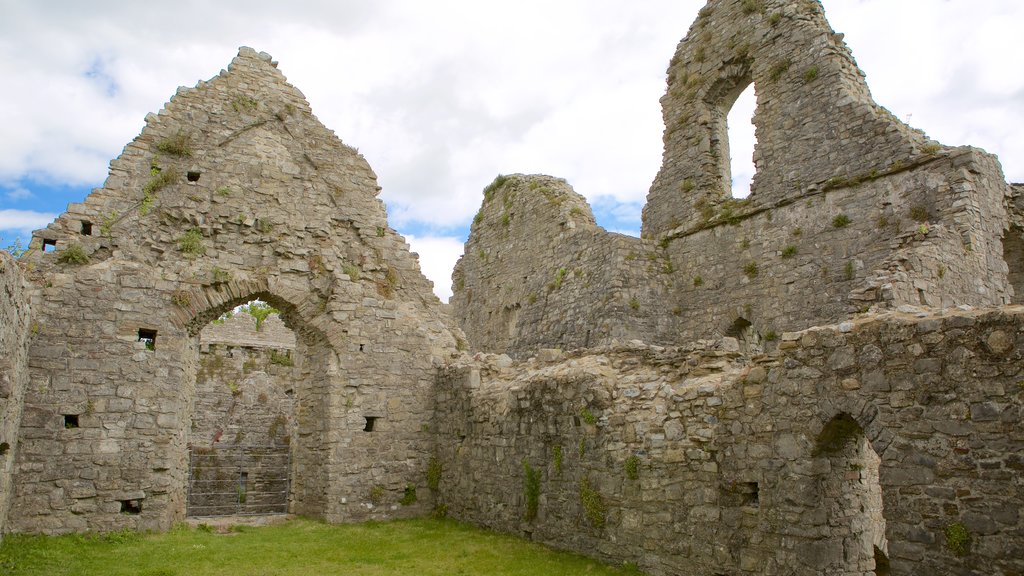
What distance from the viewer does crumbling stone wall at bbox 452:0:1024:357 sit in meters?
11.9

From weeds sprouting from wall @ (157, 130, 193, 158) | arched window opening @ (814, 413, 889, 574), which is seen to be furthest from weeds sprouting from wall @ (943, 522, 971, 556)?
weeds sprouting from wall @ (157, 130, 193, 158)

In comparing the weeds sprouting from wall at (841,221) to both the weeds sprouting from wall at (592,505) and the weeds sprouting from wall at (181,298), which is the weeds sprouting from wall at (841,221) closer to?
the weeds sprouting from wall at (592,505)

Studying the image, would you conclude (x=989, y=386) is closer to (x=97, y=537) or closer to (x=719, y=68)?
(x=97, y=537)

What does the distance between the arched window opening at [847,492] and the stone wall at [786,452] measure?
2cm

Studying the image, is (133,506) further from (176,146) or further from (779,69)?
(779,69)

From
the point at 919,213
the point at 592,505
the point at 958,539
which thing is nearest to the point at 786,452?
the point at 958,539

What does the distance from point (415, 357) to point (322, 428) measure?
2064 millimetres

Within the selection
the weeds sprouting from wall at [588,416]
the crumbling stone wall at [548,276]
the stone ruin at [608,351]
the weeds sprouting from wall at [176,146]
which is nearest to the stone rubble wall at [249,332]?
the stone ruin at [608,351]

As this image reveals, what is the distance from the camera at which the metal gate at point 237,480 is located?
14219mm

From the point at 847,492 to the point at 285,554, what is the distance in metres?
6.96

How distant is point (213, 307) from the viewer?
40.4 feet

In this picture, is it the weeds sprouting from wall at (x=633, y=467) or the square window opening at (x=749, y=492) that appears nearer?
the square window opening at (x=749, y=492)

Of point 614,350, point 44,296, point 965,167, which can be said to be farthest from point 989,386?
point 44,296

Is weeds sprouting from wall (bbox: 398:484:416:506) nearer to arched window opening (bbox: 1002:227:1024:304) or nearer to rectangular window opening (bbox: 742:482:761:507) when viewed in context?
rectangular window opening (bbox: 742:482:761:507)
